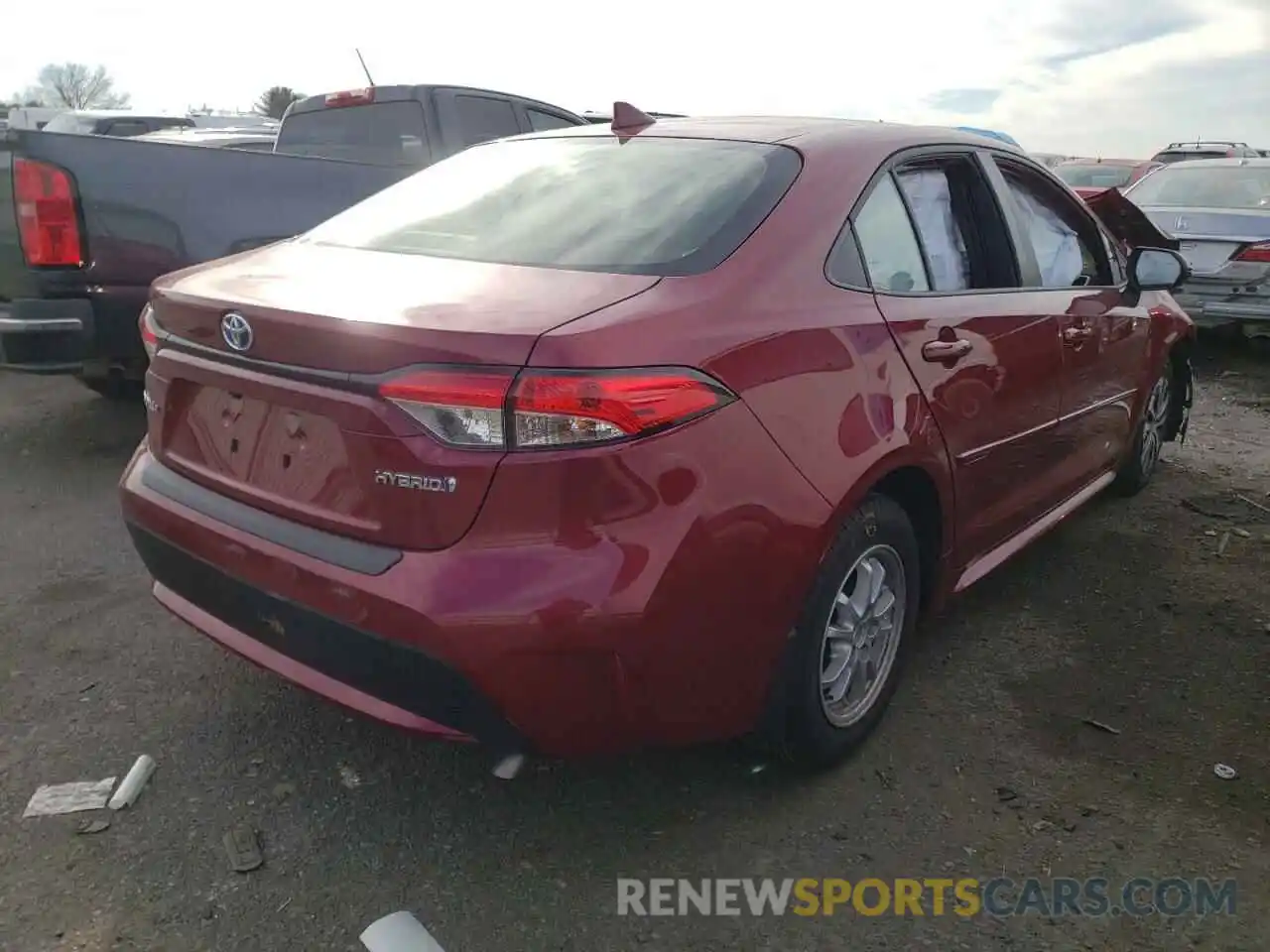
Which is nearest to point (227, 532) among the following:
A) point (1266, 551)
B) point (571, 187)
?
point (571, 187)

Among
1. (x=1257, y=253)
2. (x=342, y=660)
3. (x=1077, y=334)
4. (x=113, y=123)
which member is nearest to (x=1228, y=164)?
(x=1257, y=253)

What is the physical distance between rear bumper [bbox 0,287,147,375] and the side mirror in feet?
13.0

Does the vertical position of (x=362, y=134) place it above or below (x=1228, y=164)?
above

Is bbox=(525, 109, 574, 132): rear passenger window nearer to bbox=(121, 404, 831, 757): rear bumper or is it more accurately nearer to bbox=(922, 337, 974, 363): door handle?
bbox=(922, 337, 974, 363): door handle

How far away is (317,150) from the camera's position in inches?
271

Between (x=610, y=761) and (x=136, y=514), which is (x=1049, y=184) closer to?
(x=610, y=761)

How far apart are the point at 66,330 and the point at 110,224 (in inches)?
18.3

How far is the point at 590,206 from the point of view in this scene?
8.59 feet

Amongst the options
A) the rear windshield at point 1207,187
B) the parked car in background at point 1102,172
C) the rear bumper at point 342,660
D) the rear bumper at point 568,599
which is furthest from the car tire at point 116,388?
the parked car in background at point 1102,172

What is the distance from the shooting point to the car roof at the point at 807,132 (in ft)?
9.20

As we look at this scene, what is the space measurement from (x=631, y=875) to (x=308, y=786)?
0.83 metres

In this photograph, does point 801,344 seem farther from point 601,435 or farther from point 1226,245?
point 1226,245

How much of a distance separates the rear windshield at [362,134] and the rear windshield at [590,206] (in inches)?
139

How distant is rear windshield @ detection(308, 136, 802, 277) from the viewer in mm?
2381
